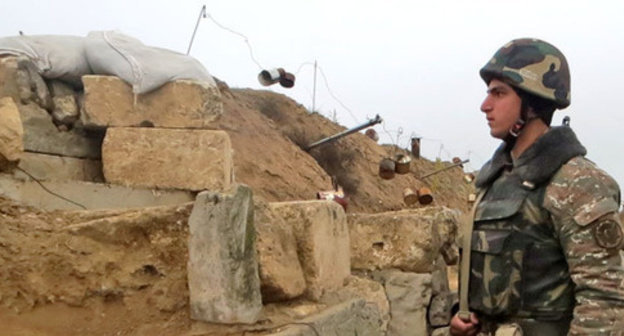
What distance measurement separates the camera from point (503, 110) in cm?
254

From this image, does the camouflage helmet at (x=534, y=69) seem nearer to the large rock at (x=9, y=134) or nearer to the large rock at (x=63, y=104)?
the large rock at (x=9, y=134)

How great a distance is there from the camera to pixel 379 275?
440 centimetres

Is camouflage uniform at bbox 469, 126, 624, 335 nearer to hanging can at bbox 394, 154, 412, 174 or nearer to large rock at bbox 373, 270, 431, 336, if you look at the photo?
large rock at bbox 373, 270, 431, 336

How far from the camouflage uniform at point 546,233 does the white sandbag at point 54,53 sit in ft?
11.6

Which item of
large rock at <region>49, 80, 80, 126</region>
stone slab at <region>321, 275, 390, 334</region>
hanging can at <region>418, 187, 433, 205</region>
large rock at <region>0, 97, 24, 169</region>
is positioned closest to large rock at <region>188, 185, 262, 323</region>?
stone slab at <region>321, 275, 390, 334</region>

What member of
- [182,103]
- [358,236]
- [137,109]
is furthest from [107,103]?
[358,236]

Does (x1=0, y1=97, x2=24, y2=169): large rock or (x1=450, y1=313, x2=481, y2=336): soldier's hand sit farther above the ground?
(x1=0, y1=97, x2=24, y2=169): large rock

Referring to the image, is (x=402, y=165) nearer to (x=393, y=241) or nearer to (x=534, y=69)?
(x=393, y=241)

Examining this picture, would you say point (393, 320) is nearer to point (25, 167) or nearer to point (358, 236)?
point (358, 236)

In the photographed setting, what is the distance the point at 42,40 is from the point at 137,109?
87 cm

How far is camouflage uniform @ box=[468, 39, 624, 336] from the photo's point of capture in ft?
7.13

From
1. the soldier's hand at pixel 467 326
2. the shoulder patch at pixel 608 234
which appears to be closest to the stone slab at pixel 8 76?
the soldier's hand at pixel 467 326

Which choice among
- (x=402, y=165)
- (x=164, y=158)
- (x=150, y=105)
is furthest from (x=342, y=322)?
(x=402, y=165)

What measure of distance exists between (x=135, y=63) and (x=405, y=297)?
2.65 metres
